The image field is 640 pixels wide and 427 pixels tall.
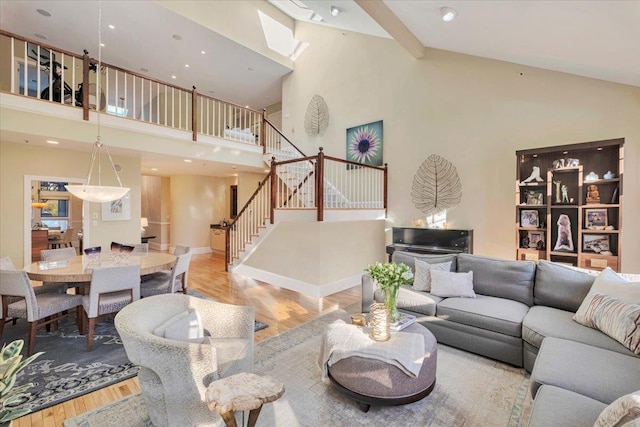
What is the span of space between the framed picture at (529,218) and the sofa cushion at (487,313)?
1922mm

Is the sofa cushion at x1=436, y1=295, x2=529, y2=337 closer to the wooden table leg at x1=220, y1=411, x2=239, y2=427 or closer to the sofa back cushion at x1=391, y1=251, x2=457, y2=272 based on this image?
the sofa back cushion at x1=391, y1=251, x2=457, y2=272

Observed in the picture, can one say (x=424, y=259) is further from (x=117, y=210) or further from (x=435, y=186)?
(x=117, y=210)

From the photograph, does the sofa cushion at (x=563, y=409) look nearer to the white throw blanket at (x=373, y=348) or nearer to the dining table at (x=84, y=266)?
the white throw blanket at (x=373, y=348)

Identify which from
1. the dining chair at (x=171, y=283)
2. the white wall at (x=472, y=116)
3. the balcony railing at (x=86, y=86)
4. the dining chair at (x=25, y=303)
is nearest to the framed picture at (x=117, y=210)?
the balcony railing at (x=86, y=86)

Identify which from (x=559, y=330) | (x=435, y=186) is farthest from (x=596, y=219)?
(x=559, y=330)

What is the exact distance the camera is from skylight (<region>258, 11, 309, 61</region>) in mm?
7570

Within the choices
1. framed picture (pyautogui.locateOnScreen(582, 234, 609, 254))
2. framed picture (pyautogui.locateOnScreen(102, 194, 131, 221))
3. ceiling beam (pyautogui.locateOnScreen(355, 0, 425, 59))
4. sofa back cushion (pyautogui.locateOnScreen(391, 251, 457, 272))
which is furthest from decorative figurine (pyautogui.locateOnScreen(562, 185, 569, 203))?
framed picture (pyautogui.locateOnScreen(102, 194, 131, 221))

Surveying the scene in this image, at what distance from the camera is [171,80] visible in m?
8.72

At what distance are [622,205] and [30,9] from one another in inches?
397

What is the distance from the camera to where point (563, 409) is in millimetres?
1574

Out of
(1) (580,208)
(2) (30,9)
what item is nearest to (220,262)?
(2) (30,9)

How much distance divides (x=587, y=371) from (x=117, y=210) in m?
7.61

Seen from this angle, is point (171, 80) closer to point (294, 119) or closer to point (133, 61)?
point (133, 61)

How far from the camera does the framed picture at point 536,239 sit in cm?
456
